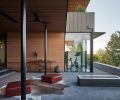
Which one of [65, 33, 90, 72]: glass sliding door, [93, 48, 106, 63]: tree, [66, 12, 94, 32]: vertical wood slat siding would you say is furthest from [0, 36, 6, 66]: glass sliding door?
[93, 48, 106, 63]: tree

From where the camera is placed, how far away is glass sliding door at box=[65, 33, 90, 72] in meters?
14.9

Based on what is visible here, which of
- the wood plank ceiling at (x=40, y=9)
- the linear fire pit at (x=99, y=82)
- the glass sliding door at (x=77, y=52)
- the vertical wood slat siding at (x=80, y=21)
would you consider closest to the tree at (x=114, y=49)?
the glass sliding door at (x=77, y=52)

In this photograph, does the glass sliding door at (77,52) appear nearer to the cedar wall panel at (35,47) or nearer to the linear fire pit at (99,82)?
the cedar wall panel at (35,47)

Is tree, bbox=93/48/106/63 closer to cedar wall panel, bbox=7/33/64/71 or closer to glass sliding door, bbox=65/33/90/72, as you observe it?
glass sliding door, bbox=65/33/90/72

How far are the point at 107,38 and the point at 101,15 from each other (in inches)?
162

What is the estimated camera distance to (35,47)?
49.2ft

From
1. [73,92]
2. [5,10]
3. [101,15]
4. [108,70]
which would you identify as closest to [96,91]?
[73,92]

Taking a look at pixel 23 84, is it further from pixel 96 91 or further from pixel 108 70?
pixel 108 70

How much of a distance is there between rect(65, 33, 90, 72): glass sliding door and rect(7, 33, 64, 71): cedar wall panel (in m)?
0.45

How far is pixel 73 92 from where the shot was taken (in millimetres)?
7805

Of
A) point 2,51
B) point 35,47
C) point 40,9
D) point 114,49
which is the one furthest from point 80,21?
point 114,49

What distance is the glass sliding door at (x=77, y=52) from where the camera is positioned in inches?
588

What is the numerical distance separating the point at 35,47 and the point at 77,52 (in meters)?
2.74

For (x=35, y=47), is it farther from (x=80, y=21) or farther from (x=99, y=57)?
(x=99, y=57)
